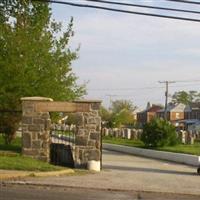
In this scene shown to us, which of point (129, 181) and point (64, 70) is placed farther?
point (64, 70)

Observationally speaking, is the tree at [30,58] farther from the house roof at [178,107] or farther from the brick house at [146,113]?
the brick house at [146,113]

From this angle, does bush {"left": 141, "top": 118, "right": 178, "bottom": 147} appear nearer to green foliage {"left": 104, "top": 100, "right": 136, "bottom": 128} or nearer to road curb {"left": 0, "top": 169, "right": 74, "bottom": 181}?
road curb {"left": 0, "top": 169, "right": 74, "bottom": 181}

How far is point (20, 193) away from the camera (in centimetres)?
1327

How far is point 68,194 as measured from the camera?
13.8 meters

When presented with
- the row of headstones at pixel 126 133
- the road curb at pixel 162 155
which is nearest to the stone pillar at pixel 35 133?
the road curb at pixel 162 155

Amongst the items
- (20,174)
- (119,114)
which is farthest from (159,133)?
(119,114)

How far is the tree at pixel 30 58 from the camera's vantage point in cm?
2481

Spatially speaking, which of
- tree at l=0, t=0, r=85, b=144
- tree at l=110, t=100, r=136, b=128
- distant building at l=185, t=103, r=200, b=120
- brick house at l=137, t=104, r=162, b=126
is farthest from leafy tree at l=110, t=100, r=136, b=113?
tree at l=0, t=0, r=85, b=144

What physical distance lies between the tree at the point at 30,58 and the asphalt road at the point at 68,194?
34.5 ft

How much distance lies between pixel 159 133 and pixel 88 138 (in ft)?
56.6

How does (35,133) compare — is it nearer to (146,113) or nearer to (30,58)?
(30,58)

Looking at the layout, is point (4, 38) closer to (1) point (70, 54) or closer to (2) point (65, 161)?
(1) point (70, 54)

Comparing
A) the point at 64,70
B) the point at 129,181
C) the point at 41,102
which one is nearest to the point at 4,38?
Result: the point at 64,70

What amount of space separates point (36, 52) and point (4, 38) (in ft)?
4.97
